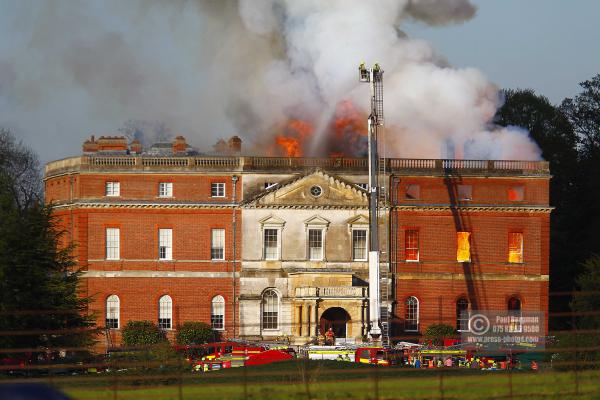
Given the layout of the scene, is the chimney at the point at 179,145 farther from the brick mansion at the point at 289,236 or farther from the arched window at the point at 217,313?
the arched window at the point at 217,313

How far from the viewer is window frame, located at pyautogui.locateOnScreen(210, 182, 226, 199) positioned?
73.1 meters

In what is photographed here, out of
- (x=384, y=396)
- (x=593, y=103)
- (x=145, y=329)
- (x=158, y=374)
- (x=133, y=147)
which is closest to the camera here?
(x=384, y=396)

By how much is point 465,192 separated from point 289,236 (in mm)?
8561

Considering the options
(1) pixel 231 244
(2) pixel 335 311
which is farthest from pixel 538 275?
(1) pixel 231 244

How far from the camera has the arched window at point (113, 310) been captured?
7169cm

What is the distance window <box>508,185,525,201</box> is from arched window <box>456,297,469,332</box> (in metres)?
5.31

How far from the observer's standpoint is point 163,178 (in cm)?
7294

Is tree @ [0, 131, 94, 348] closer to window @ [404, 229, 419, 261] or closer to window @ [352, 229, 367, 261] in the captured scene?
window @ [352, 229, 367, 261]

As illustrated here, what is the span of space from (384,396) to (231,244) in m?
40.6

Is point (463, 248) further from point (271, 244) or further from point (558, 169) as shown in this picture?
point (558, 169)

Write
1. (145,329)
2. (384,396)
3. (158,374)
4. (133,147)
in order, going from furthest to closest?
1. (133,147)
2. (145,329)
3. (158,374)
4. (384,396)

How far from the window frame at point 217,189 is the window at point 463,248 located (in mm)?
11160

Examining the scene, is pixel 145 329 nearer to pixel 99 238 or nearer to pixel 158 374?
pixel 99 238

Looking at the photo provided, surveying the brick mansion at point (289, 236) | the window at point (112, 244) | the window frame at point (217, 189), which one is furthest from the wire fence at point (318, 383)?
the window frame at point (217, 189)
